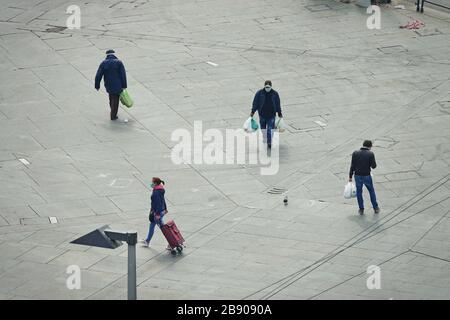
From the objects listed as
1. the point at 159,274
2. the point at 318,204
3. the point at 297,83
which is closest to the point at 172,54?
the point at 297,83

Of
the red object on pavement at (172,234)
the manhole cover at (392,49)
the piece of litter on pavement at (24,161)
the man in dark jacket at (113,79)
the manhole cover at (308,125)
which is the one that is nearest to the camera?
the red object on pavement at (172,234)

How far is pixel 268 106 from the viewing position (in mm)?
27141

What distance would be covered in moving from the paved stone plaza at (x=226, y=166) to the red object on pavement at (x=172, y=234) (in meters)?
0.28

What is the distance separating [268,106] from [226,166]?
1.72 metres

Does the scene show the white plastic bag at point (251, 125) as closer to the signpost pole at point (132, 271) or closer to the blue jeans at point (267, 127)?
the blue jeans at point (267, 127)

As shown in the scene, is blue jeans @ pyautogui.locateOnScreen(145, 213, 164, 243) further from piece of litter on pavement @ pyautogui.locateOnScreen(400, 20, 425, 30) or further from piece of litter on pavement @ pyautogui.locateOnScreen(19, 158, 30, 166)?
piece of litter on pavement @ pyautogui.locateOnScreen(400, 20, 425, 30)

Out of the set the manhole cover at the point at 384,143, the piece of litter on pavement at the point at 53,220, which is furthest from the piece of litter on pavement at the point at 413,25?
the piece of litter on pavement at the point at 53,220

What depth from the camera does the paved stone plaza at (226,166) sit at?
71.2ft

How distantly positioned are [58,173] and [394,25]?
12.5 metres

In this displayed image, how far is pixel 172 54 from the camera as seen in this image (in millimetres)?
32812

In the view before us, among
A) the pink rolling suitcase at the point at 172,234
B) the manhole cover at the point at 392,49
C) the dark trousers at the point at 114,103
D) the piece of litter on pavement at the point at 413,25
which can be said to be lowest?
the pink rolling suitcase at the point at 172,234

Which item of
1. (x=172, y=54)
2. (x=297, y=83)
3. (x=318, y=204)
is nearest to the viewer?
(x=318, y=204)
